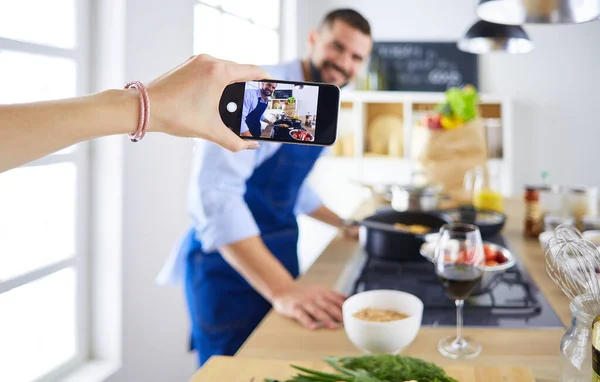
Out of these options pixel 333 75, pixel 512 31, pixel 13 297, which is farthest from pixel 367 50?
pixel 13 297

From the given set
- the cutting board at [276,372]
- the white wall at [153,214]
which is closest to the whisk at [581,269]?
the cutting board at [276,372]

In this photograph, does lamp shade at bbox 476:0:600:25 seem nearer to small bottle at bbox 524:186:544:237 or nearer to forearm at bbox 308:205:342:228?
small bottle at bbox 524:186:544:237

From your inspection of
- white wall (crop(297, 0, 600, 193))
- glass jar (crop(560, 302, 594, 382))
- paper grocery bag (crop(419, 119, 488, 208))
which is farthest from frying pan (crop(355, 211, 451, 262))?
white wall (crop(297, 0, 600, 193))

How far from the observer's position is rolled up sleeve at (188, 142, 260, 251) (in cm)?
145

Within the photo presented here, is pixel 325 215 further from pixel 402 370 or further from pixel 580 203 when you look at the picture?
pixel 402 370

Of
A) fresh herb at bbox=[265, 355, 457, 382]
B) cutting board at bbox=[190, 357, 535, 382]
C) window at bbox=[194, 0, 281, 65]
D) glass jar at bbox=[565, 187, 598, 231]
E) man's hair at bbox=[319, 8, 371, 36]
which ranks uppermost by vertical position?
window at bbox=[194, 0, 281, 65]

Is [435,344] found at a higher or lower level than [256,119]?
lower

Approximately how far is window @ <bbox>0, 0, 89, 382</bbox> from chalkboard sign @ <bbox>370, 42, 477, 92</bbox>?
3.40 m

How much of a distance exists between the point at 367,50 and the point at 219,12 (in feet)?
4.93

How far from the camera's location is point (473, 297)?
A: 1321mm

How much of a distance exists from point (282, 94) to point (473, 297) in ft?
2.40

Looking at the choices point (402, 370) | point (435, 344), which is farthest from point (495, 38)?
point (402, 370)

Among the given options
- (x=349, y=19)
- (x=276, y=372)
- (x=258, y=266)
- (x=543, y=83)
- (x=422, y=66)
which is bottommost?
(x=276, y=372)

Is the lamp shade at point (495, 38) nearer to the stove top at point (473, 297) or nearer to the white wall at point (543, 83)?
the stove top at point (473, 297)
